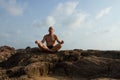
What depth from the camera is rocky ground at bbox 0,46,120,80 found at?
29.3 feet

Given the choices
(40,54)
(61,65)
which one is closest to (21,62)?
(40,54)

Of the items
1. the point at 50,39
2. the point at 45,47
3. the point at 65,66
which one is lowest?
the point at 65,66

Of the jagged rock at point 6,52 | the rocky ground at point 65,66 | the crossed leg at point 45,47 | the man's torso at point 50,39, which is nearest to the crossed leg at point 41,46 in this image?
the crossed leg at point 45,47

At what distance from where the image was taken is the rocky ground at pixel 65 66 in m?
8.92

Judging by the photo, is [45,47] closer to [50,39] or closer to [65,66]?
[50,39]

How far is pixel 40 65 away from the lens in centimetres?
948

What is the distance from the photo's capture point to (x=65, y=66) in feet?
31.8

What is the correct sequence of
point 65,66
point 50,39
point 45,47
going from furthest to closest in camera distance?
point 50,39 < point 45,47 < point 65,66

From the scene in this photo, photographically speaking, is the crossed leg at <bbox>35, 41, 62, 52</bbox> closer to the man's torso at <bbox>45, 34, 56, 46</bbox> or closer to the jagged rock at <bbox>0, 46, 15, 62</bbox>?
the man's torso at <bbox>45, 34, 56, 46</bbox>

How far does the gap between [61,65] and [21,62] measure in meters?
1.69

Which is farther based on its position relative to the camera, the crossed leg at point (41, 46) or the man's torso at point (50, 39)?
the man's torso at point (50, 39)

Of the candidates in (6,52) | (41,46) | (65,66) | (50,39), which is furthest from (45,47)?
(6,52)

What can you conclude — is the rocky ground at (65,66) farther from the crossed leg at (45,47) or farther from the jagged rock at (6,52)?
the jagged rock at (6,52)

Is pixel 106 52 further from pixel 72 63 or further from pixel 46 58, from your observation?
pixel 46 58
